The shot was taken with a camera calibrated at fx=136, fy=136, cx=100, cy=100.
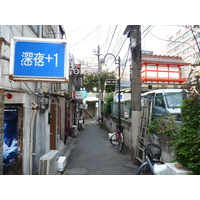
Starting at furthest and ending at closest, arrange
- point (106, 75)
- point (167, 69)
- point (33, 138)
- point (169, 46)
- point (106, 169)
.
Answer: point (169, 46) < point (106, 75) < point (167, 69) < point (106, 169) < point (33, 138)

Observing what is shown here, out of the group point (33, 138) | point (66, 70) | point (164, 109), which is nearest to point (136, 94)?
point (164, 109)

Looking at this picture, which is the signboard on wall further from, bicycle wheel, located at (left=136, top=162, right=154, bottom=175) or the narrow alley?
the narrow alley

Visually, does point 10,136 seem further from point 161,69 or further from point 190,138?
point 161,69

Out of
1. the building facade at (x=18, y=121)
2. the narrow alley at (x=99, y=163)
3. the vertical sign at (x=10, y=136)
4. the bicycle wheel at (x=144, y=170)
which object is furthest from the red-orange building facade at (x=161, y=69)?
the vertical sign at (x=10, y=136)

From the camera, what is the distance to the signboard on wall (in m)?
3.13

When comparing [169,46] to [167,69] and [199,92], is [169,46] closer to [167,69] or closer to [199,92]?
[167,69]

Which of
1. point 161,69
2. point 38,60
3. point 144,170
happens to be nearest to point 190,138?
point 144,170

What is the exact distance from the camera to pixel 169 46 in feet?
146

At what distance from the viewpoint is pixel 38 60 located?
3252mm

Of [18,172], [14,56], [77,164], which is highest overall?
[14,56]

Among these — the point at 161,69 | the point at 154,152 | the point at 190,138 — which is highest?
the point at 161,69

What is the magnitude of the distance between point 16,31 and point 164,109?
660 centimetres

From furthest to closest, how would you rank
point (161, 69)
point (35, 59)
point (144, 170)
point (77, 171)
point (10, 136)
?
point (161, 69) < point (77, 171) < point (144, 170) < point (10, 136) < point (35, 59)

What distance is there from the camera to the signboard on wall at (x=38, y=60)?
313 cm
